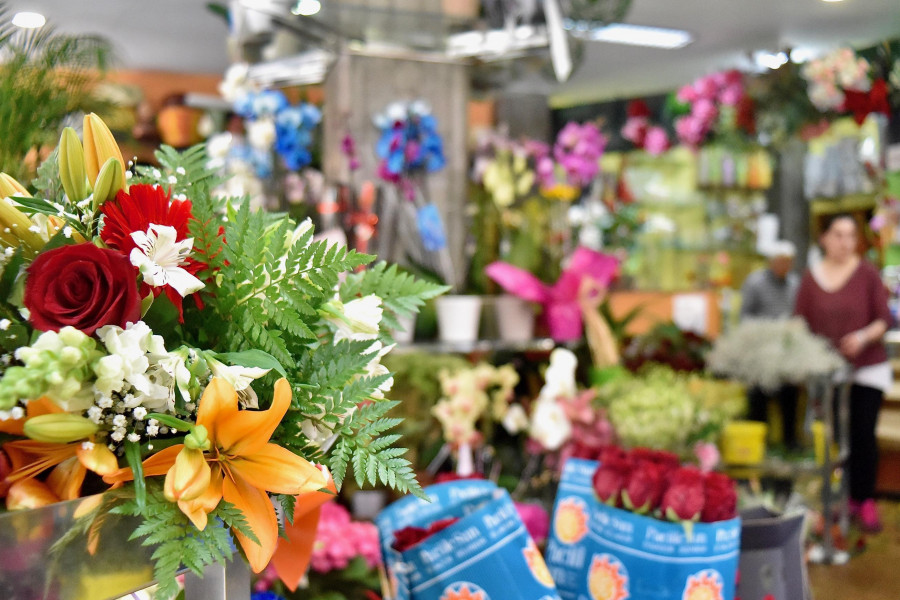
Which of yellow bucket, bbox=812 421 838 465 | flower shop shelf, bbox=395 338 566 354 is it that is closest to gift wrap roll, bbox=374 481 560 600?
flower shop shelf, bbox=395 338 566 354

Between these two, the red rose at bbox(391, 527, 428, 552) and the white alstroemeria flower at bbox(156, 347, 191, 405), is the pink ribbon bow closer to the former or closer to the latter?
the red rose at bbox(391, 527, 428, 552)

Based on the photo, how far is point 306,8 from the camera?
2113 millimetres

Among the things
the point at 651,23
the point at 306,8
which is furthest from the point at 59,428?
the point at 651,23

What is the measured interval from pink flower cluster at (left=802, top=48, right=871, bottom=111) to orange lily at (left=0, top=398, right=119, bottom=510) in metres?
5.14

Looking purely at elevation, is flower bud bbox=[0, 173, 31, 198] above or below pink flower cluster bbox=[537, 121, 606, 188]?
below

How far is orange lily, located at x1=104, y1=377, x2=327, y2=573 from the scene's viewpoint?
575 mm

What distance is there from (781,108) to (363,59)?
3700mm

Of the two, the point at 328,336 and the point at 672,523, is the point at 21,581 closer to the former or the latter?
the point at 328,336

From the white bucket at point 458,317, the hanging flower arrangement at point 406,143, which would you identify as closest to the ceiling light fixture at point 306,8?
the hanging flower arrangement at point 406,143

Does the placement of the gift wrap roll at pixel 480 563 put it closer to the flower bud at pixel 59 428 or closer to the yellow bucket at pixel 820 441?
the flower bud at pixel 59 428

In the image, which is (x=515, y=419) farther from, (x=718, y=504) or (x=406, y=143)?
(x=718, y=504)

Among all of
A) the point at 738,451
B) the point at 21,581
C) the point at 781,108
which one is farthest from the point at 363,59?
the point at 781,108

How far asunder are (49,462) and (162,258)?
17cm

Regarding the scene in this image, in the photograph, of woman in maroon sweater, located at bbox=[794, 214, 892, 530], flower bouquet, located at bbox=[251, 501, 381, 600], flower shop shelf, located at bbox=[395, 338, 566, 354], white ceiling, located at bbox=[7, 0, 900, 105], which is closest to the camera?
flower bouquet, located at bbox=[251, 501, 381, 600]
